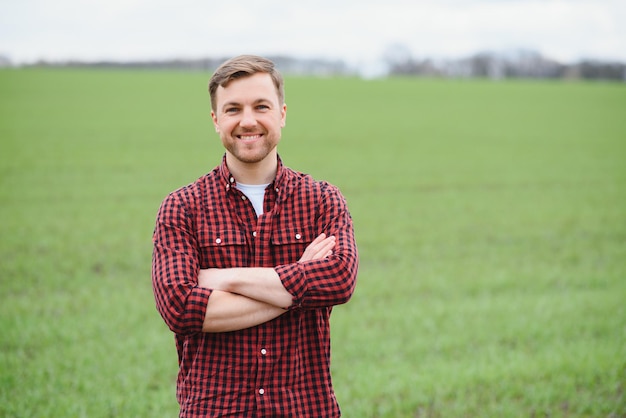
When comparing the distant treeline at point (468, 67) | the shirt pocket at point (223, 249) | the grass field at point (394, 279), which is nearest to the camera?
the shirt pocket at point (223, 249)

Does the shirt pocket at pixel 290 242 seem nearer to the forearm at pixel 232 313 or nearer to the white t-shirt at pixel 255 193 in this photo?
the white t-shirt at pixel 255 193

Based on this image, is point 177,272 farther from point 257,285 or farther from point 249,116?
point 249,116

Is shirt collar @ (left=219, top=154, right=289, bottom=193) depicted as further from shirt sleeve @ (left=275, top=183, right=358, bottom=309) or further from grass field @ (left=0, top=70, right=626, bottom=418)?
grass field @ (left=0, top=70, right=626, bottom=418)

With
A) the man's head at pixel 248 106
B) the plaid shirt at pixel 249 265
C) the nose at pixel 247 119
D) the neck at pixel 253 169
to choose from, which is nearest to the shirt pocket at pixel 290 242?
the plaid shirt at pixel 249 265

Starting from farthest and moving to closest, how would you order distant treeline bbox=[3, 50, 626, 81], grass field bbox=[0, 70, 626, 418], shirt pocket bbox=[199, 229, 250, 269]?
distant treeline bbox=[3, 50, 626, 81] < grass field bbox=[0, 70, 626, 418] < shirt pocket bbox=[199, 229, 250, 269]

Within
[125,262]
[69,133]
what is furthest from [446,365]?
[69,133]

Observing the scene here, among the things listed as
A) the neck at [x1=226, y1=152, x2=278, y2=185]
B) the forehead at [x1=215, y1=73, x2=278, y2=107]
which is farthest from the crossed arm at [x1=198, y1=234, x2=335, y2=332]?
the forehead at [x1=215, y1=73, x2=278, y2=107]

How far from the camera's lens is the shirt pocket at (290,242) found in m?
2.83

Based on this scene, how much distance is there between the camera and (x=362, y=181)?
18219 millimetres

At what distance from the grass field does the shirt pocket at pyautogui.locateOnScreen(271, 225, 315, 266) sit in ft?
8.48

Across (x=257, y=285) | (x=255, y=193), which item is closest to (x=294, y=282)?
(x=257, y=285)

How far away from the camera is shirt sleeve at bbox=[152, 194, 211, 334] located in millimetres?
2646

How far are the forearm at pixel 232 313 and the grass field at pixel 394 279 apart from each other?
265 centimetres

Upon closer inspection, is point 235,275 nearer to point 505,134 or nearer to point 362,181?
point 362,181
